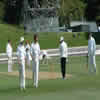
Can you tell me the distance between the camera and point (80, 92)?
16484mm

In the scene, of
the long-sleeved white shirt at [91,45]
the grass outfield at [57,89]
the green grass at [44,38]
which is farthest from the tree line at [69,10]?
the grass outfield at [57,89]

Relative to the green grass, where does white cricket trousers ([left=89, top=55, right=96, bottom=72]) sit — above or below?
below

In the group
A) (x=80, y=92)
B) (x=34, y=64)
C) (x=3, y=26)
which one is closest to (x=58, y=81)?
(x=34, y=64)

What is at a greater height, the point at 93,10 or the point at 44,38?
the point at 93,10

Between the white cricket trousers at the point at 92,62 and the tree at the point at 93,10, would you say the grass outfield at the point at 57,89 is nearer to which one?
the white cricket trousers at the point at 92,62

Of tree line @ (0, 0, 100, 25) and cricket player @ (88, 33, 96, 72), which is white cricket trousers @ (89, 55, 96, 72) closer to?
cricket player @ (88, 33, 96, 72)

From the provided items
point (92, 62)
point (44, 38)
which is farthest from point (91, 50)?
point (44, 38)

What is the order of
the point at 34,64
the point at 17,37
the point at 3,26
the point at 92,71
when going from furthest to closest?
the point at 3,26
the point at 17,37
the point at 92,71
the point at 34,64

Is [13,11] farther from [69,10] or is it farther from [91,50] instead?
[91,50]

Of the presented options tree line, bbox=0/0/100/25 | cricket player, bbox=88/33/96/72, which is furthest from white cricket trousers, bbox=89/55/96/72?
tree line, bbox=0/0/100/25

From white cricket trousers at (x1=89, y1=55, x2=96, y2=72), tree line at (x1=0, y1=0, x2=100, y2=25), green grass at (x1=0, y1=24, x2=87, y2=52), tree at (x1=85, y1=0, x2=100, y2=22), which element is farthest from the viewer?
tree at (x1=85, y1=0, x2=100, y2=22)

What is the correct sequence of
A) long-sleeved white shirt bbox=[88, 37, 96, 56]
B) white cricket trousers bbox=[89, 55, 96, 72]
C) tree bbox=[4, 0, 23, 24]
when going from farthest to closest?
tree bbox=[4, 0, 23, 24] → white cricket trousers bbox=[89, 55, 96, 72] → long-sleeved white shirt bbox=[88, 37, 96, 56]

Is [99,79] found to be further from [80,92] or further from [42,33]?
[42,33]

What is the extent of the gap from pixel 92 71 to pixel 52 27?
3215 cm
